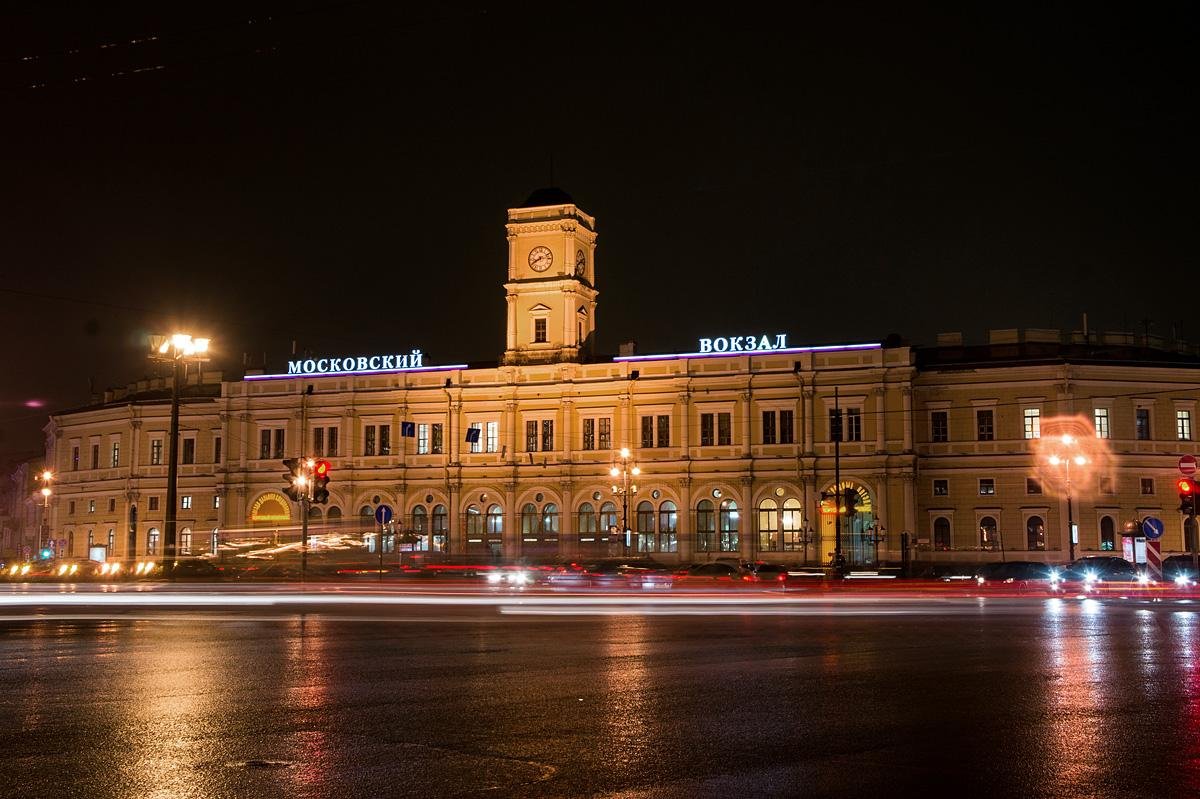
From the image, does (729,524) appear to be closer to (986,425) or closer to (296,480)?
(986,425)

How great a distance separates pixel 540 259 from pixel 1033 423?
3043cm

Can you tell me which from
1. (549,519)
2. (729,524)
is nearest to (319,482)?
(729,524)

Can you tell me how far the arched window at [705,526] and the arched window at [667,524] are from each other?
133 cm

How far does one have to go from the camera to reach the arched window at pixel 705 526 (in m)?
71.0

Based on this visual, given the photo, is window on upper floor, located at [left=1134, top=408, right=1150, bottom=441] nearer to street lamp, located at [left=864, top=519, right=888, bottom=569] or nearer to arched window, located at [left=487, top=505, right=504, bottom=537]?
street lamp, located at [left=864, top=519, right=888, bottom=569]

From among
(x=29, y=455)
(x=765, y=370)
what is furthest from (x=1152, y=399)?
(x=29, y=455)

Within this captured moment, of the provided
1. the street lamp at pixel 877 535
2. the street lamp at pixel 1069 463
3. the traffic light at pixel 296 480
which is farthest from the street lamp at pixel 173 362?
the street lamp at pixel 1069 463

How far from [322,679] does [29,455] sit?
122 metres

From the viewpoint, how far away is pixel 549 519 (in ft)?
244

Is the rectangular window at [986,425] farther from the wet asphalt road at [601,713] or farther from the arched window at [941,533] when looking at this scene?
the wet asphalt road at [601,713]

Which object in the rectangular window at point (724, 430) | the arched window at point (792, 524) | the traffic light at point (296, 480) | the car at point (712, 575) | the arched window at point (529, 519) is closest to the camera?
the traffic light at point (296, 480)

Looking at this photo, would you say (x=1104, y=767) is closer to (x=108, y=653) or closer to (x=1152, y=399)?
(x=108, y=653)

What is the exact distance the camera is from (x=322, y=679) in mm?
13836

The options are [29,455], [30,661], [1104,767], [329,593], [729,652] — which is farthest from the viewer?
[29,455]
